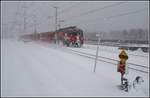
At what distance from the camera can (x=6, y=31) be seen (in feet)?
419

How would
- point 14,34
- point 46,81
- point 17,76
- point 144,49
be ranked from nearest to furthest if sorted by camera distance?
point 46,81
point 17,76
point 144,49
point 14,34

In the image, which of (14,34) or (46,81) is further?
(14,34)

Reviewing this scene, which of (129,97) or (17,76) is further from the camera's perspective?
(17,76)

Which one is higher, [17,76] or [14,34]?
[14,34]

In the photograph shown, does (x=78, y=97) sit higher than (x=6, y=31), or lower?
lower

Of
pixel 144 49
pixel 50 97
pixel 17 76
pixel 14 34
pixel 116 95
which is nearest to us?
pixel 50 97

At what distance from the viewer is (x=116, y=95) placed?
220 inches

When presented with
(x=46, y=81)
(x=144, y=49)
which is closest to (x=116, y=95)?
(x=46, y=81)

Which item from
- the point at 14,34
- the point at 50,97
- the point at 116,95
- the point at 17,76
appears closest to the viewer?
the point at 50,97

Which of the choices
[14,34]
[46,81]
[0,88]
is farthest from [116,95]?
[14,34]

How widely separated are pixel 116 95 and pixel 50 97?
2.26 metres

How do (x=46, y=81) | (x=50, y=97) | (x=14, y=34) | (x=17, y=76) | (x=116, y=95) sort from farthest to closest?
(x=14, y=34) < (x=17, y=76) < (x=46, y=81) < (x=116, y=95) < (x=50, y=97)

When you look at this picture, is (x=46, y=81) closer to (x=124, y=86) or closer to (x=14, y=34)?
(x=124, y=86)

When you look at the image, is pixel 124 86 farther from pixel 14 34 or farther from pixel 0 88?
pixel 14 34
